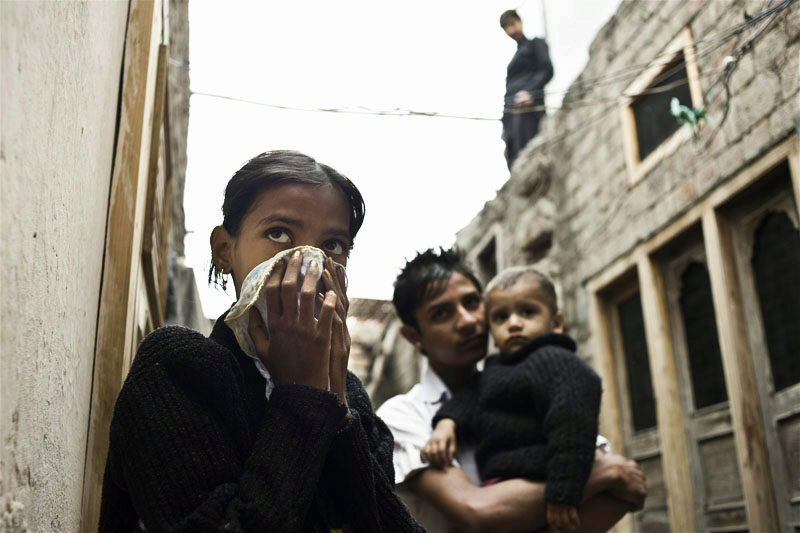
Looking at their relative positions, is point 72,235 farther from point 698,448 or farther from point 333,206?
point 698,448

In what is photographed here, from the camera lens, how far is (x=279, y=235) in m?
1.47

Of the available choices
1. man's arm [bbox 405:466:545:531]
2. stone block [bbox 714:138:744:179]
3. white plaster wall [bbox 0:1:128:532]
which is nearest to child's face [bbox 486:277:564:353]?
man's arm [bbox 405:466:545:531]

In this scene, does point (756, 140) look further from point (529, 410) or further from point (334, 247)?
point (334, 247)

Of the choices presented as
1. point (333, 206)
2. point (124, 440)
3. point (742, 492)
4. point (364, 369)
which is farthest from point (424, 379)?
point (364, 369)

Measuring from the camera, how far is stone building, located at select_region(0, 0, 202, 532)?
2.74 feet

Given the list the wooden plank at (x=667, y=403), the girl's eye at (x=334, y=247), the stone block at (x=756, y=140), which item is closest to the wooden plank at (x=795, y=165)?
the stone block at (x=756, y=140)

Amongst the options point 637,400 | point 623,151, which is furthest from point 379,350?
point 623,151

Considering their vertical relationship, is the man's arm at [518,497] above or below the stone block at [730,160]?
below

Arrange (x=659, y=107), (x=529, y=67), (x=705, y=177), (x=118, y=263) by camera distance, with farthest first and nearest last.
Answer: (x=529, y=67), (x=659, y=107), (x=705, y=177), (x=118, y=263)

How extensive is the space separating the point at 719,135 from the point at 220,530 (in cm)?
460

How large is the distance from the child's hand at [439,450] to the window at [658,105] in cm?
354

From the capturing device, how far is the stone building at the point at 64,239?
83cm

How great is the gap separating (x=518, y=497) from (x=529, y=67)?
6340mm

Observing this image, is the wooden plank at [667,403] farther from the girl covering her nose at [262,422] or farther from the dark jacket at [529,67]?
the girl covering her nose at [262,422]
